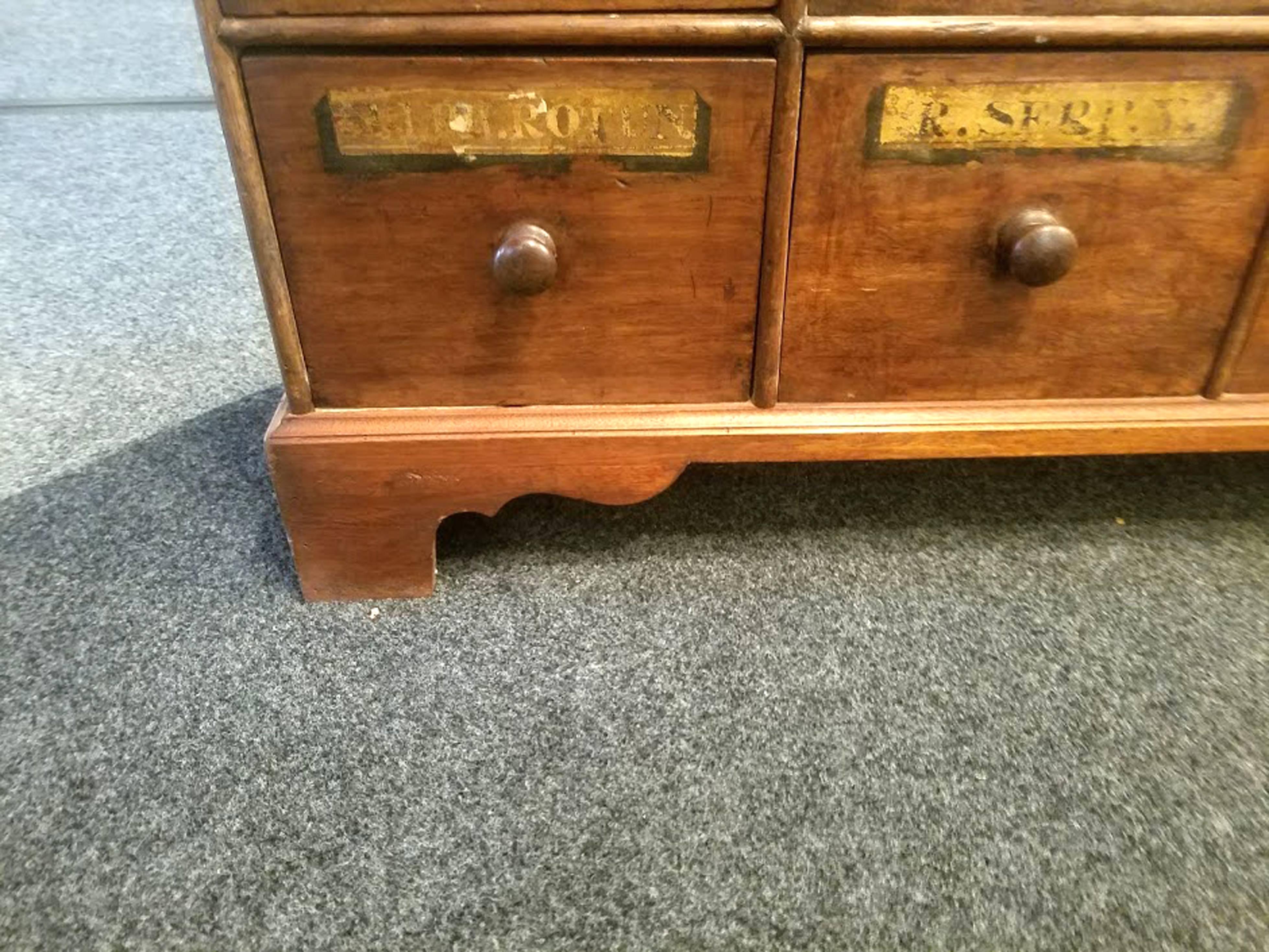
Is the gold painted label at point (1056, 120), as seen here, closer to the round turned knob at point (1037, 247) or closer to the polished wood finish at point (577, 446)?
A: the round turned knob at point (1037, 247)

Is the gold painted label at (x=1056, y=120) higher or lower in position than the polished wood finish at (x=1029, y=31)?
lower

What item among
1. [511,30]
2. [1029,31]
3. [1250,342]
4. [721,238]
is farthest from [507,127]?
[1250,342]

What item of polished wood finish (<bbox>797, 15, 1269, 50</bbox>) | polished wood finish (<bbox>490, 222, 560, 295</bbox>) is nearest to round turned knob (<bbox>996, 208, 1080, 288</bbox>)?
polished wood finish (<bbox>797, 15, 1269, 50</bbox>)

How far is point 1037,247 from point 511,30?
43 cm

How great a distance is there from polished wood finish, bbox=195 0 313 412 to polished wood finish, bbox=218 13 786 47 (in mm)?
15

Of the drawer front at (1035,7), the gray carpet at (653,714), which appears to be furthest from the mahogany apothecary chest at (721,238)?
the gray carpet at (653,714)

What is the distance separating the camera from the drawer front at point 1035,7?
2.31ft

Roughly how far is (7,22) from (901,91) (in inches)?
111

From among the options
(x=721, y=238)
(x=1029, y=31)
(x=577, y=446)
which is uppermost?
(x=1029, y=31)

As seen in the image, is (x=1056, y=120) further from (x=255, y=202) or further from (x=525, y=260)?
(x=255, y=202)

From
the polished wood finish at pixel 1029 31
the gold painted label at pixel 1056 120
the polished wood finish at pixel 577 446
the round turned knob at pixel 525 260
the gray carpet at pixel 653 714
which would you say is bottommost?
the gray carpet at pixel 653 714

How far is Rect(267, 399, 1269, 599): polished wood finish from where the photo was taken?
2.77 ft

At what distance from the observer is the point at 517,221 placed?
2.52ft

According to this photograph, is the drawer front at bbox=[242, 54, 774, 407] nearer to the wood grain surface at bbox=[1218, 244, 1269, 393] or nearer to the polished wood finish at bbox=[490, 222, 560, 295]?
the polished wood finish at bbox=[490, 222, 560, 295]
